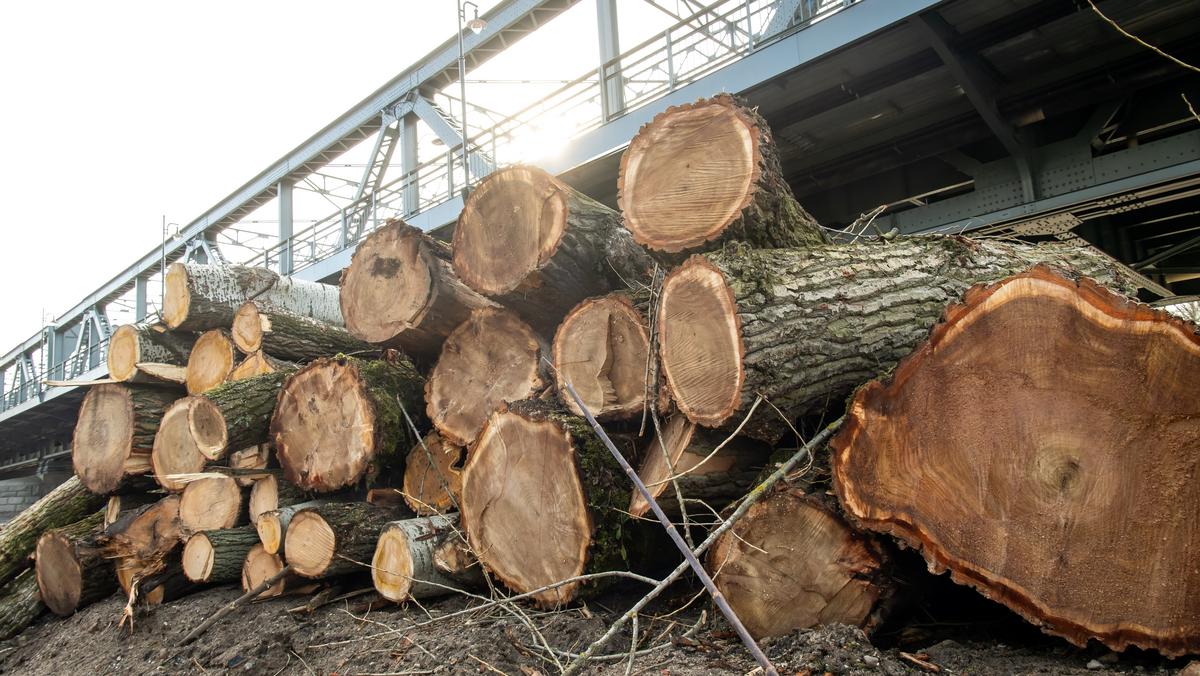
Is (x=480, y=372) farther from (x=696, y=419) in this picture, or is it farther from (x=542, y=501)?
(x=696, y=419)

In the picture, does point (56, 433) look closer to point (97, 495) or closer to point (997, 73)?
point (97, 495)

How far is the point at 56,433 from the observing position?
15969 mm

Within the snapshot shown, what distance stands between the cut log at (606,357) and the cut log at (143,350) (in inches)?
127

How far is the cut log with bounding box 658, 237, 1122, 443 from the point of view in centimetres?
199

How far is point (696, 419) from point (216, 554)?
8.46ft

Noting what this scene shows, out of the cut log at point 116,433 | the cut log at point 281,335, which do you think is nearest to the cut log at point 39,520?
the cut log at point 116,433

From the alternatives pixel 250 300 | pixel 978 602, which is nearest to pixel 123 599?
pixel 250 300

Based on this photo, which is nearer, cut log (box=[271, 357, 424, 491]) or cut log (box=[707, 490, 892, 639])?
cut log (box=[707, 490, 892, 639])

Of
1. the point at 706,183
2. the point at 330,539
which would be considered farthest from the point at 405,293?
the point at 706,183

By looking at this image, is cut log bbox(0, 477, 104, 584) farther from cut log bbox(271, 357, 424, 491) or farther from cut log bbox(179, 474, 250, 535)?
cut log bbox(271, 357, 424, 491)

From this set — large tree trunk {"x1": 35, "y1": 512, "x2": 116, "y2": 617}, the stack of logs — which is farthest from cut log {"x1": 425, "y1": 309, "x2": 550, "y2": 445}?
large tree trunk {"x1": 35, "y1": 512, "x2": 116, "y2": 617}

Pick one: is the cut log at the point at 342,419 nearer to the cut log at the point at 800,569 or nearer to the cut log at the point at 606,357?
the cut log at the point at 606,357

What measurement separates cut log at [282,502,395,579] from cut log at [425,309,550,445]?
1.69 feet

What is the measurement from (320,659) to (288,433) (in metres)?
1.25
